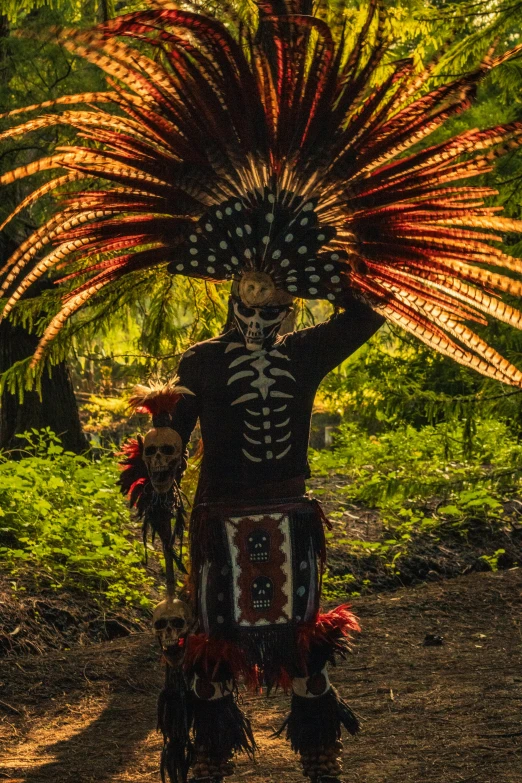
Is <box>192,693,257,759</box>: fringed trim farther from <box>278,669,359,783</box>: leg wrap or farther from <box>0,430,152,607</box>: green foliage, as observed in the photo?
<box>0,430,152,607</box>: green foliage

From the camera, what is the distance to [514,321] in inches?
136

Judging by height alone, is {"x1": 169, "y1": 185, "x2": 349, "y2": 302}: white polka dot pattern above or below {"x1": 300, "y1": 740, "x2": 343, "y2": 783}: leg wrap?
above

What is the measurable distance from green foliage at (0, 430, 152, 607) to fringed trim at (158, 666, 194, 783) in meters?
3.11

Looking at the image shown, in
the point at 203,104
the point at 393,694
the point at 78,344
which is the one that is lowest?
the point at 393,694

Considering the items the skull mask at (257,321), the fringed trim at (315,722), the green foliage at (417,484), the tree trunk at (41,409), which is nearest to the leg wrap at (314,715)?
the fringed trim at (315,722)

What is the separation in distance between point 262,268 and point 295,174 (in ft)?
1.19

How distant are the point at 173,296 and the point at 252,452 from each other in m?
3.22

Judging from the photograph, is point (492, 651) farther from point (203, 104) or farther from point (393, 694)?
point (203, 104)

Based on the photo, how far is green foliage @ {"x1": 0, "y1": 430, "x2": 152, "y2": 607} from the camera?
690 cm

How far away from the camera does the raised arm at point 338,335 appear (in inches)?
149

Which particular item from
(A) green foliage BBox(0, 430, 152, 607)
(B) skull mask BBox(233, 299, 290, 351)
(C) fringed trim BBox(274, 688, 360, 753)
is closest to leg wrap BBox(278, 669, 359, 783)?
(C) fringed trim BBox(274, 688, 360, 753)

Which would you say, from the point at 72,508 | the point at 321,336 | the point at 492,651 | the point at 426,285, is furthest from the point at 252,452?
the point at 72,508

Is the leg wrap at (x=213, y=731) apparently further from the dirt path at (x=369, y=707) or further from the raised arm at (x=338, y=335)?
the raised arm at (x=338, y=335)

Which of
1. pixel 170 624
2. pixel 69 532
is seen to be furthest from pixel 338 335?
pixel 69 532
